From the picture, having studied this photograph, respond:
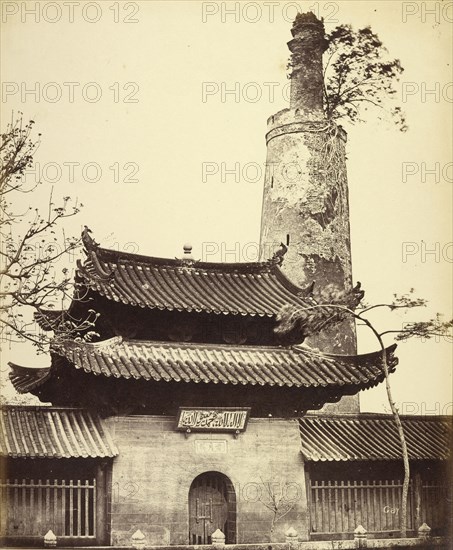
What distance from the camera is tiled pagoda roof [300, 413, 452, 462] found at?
775 inches

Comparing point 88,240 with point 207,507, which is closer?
point 207,507

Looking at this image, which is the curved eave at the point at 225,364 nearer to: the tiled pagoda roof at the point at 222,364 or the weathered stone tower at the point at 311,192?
the tiled pagoda roof at the point at 222,364

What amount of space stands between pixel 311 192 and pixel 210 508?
42.4 ft

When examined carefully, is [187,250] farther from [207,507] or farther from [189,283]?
[207,507]

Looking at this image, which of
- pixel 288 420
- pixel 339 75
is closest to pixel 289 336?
pixel 288 420

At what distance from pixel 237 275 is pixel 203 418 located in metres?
4.15

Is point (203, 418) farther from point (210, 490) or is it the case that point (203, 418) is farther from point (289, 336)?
point (289, 336)

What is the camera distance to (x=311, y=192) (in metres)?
28.8

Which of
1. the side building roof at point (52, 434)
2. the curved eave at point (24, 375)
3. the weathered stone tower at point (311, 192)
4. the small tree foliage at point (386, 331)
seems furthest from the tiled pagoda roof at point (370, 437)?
the weathered stone tower at point (311, 192)

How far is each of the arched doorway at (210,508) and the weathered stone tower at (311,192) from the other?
9.85m

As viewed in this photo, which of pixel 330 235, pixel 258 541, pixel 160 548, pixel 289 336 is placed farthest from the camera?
pixel 330 235

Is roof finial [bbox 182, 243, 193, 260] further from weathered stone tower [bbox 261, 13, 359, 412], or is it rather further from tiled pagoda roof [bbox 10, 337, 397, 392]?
weathered stone tower [bbox 261, 13, 359, 412]

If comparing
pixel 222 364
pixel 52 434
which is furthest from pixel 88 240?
pixel 52 434

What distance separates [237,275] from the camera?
70.3ft
